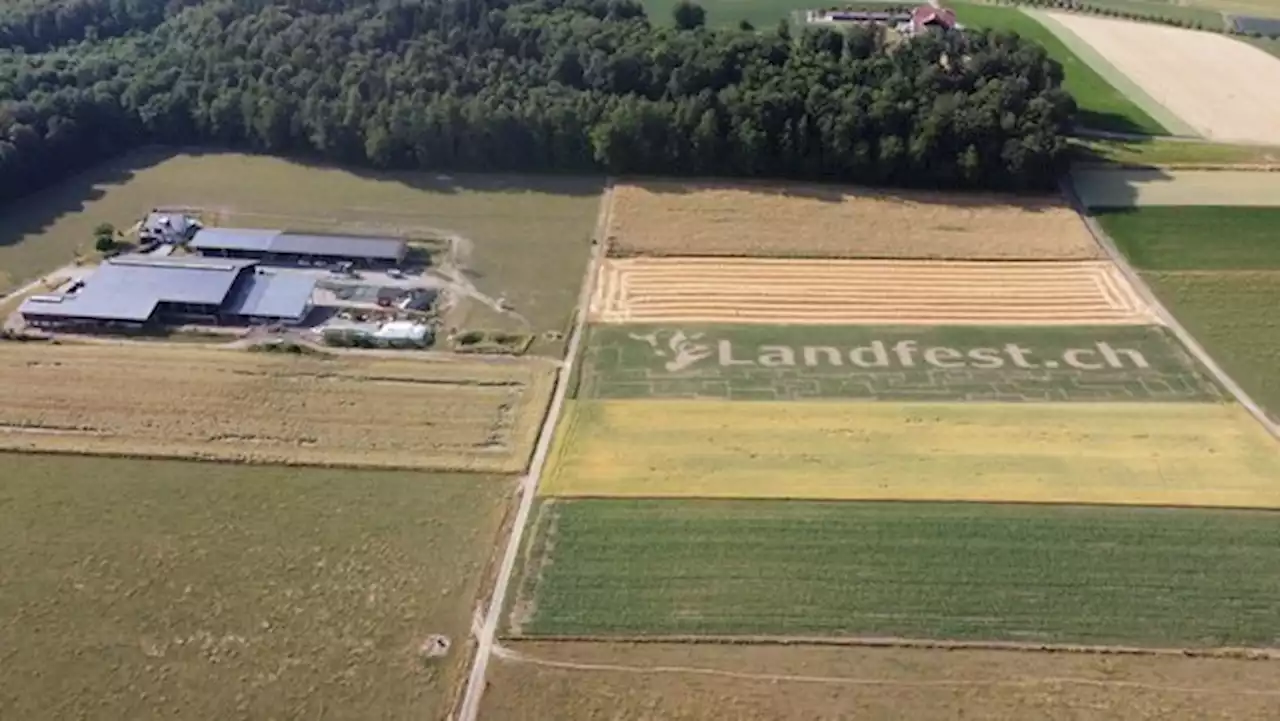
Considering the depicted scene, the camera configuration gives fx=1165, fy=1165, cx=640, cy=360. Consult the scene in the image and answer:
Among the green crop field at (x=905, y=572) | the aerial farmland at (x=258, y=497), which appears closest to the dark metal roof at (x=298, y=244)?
the aerial farmland at (x=258, y=497)

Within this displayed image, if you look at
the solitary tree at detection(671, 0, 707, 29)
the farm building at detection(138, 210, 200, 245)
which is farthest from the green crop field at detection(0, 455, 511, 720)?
the solitary tree at detection(671, 0, 707, 29)

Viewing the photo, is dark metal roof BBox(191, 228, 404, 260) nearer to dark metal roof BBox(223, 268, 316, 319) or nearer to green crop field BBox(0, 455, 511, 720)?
dark metal roof BBox(223, 268, 316, 319)

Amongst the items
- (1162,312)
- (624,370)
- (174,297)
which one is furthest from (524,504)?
(1162,312)

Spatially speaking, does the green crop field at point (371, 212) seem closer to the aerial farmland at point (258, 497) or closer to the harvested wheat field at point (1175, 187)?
the aerial farmland at point (258, 497)

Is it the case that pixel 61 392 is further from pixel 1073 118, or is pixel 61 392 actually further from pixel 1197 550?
pixel 1073 118

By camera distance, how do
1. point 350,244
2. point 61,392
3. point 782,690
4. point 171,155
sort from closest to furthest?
point 782,690 → point 61,392 → point 350,244 → point 171,155

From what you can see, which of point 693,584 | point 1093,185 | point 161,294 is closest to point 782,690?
point 693,584

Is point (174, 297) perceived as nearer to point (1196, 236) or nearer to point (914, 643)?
point (914, 643)
